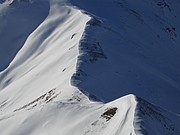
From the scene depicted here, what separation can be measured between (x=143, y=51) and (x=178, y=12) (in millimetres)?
36684

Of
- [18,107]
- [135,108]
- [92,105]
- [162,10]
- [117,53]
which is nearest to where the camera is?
[135,108]

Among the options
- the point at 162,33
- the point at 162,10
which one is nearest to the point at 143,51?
the point at 162,33

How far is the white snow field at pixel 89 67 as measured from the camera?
40688 mm

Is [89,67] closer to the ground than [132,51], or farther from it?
farther from it

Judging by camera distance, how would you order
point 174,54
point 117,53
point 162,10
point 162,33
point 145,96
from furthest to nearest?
point 162,10
point 162,33
point 174,54
point 117,53
point 145,96

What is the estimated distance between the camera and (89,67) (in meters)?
60.2

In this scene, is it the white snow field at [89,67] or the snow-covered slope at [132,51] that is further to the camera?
the snow-covered slope at [132,51]

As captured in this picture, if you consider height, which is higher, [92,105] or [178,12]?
[92,105]

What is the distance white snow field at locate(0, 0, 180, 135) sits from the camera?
133ft

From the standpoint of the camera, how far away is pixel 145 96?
62781 millimetres

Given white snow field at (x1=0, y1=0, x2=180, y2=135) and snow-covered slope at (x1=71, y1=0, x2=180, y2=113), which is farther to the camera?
snow-covered slope at (x1=71, y1=0, x2=180, y2=113)

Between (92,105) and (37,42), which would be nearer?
(92,105)

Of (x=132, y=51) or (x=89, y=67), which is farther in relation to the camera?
(x=132, y=51)

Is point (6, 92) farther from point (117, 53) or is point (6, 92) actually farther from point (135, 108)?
point (135, 108)
